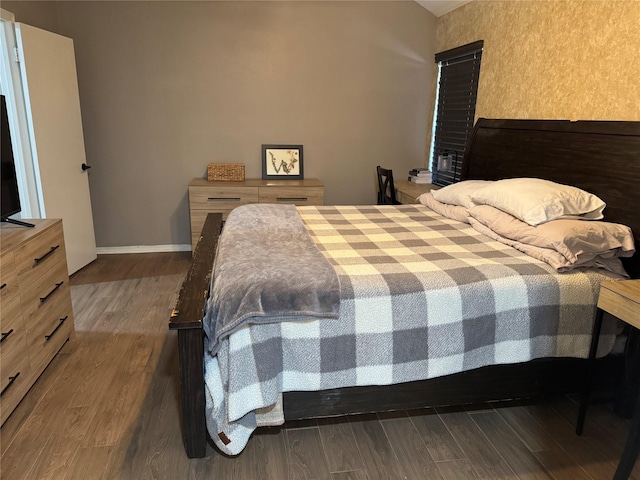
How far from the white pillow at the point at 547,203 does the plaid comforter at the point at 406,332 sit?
319mm

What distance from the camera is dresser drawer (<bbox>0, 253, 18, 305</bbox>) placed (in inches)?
74.7

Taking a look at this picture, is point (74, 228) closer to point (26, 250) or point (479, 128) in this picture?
point (26, 250)

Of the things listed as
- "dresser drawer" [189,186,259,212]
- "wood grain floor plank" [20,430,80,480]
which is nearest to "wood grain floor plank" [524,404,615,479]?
"wood grain floor plank" [20,430,80,480]

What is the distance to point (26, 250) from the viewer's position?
82.1 inches

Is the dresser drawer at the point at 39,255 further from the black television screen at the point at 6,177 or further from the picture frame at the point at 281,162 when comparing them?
the picture frame at the point at 281,162

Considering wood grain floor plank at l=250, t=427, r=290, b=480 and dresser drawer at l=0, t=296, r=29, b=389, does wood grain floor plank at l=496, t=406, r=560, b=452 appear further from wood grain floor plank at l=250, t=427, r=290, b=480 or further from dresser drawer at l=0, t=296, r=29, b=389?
dresser drawer at l=0, t=296, r=29, b=389

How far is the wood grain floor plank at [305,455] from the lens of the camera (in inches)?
68.4

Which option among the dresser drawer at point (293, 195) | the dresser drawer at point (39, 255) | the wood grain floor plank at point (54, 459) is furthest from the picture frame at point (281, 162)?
the wood grain floor plank at point (54, 459)

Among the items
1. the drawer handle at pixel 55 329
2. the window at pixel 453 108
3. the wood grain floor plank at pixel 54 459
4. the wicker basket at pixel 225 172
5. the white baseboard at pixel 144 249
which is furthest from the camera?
the white baseboard at pixel 144 249

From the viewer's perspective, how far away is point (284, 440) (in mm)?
1917

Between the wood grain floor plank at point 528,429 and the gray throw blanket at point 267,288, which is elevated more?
the gray throw blanket at point 267,288

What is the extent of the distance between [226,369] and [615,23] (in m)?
2.52

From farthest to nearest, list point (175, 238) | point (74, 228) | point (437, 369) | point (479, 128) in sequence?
1. point (175, 238)
2. point (74, 228)
3. point (479, 128)
4. point (437, 369)

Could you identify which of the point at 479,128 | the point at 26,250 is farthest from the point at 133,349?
the point at 479,128
